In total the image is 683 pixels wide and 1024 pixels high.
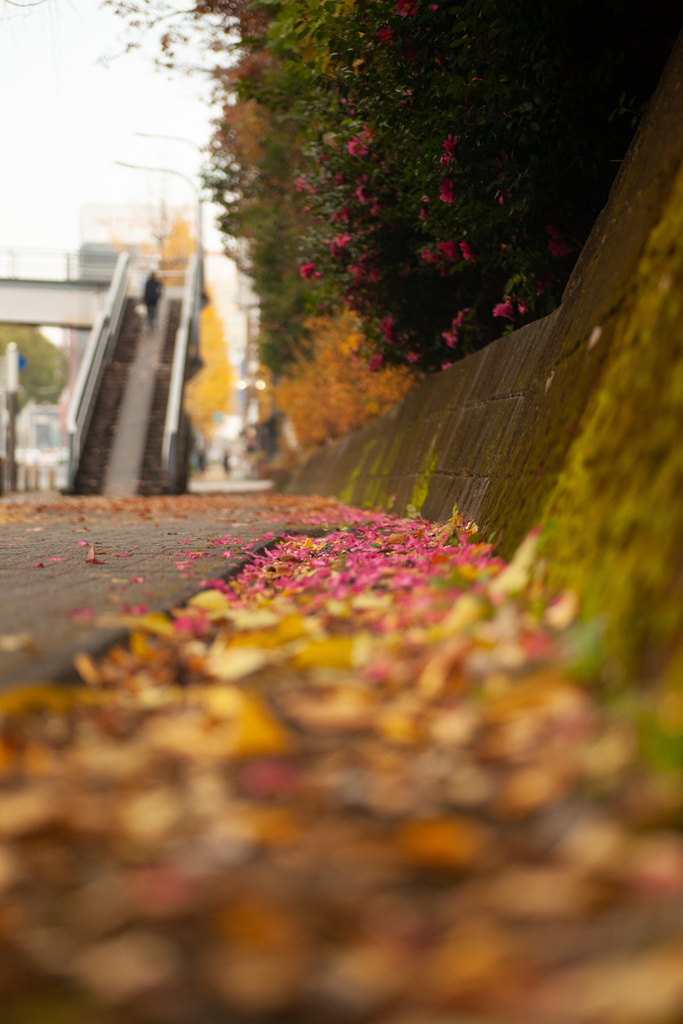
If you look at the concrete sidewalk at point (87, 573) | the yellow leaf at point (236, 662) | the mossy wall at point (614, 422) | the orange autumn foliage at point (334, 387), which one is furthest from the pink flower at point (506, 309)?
the yellow leaf at point (236, 662)

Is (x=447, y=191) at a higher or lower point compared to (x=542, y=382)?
higher

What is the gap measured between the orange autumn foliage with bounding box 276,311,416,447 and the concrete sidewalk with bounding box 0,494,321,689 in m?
5.26

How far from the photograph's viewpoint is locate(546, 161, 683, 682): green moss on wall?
7.06 feet

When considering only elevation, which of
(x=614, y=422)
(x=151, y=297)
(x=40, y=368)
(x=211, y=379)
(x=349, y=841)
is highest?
(x=40, y=368)

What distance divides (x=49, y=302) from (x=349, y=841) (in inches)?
1486

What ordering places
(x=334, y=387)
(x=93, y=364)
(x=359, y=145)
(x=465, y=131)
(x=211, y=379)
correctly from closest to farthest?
(x=465, y=131) < (x=359, y=145) < (x=334, y=387) < (x=93, y=364) < (x=211, y=379)

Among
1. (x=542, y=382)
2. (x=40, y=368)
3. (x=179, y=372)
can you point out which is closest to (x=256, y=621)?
(x=542, y=382)

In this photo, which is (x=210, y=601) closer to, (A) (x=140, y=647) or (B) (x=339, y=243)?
(A) (x=140, y=647)

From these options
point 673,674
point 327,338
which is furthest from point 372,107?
point 327,338

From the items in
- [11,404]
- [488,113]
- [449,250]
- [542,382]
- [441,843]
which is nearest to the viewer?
[441,843]

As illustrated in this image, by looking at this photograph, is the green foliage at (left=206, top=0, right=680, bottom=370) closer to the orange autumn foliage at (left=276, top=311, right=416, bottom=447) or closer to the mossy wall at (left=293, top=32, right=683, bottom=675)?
the mossy wall at (left=293, top=32, right=683, bottom=675)

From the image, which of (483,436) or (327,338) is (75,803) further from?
(327,338)

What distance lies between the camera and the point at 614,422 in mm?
3012

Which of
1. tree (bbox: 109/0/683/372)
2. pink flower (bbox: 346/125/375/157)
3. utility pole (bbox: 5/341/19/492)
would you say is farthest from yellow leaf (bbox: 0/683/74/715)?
utility pole (bbox: 5/341/19/492)
